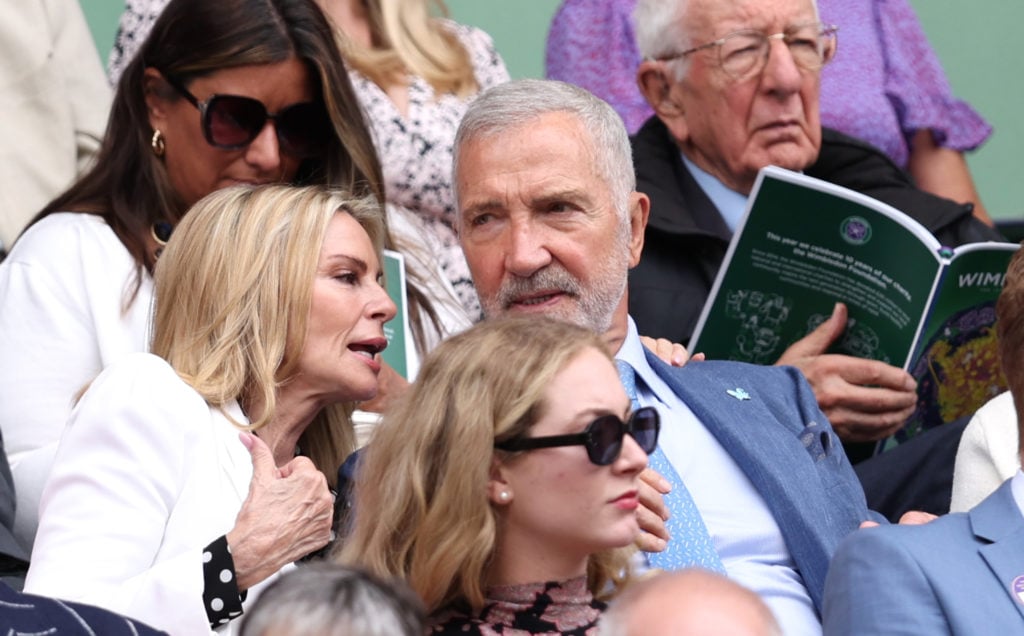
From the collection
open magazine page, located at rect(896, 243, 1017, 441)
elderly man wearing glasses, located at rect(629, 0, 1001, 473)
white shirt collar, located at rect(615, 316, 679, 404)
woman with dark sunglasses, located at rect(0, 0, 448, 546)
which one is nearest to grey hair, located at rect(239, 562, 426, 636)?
white shirt collar, located at rect(615, 316, 679, 404)

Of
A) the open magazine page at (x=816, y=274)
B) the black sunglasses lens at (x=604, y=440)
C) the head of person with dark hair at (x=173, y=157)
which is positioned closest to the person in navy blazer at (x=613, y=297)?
the open magazine page at (x=816, y=274)

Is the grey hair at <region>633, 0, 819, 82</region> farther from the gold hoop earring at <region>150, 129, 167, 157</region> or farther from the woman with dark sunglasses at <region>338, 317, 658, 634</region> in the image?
the woman with dark sunglasses at <region>338, 317, 658, 634</region>

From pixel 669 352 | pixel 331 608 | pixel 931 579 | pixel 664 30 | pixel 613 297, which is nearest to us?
pixel 331 608

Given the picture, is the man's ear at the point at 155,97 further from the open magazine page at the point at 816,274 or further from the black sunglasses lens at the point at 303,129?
the open magazine page at the point at 816,274

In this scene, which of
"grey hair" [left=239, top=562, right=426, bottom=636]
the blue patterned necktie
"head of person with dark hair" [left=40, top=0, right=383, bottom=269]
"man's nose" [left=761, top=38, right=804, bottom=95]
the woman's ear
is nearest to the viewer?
"grey hair" [left=239, top=562, right=426, bottom=636]

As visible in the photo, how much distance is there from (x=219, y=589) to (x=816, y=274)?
170 cm

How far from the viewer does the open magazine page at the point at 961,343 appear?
13.4ft

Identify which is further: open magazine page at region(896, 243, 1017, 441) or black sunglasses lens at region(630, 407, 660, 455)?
open magazine page at region(896, 243, 1017, 441)

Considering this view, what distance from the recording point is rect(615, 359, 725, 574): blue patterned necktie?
3.37 m

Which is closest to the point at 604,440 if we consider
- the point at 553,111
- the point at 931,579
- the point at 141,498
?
the point at 931,579

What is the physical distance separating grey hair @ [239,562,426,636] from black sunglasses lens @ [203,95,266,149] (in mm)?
2056

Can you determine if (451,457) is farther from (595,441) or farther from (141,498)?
(141,498)

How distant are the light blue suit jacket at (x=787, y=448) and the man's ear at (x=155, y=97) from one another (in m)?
1.23

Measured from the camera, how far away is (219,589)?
298 centimetres
